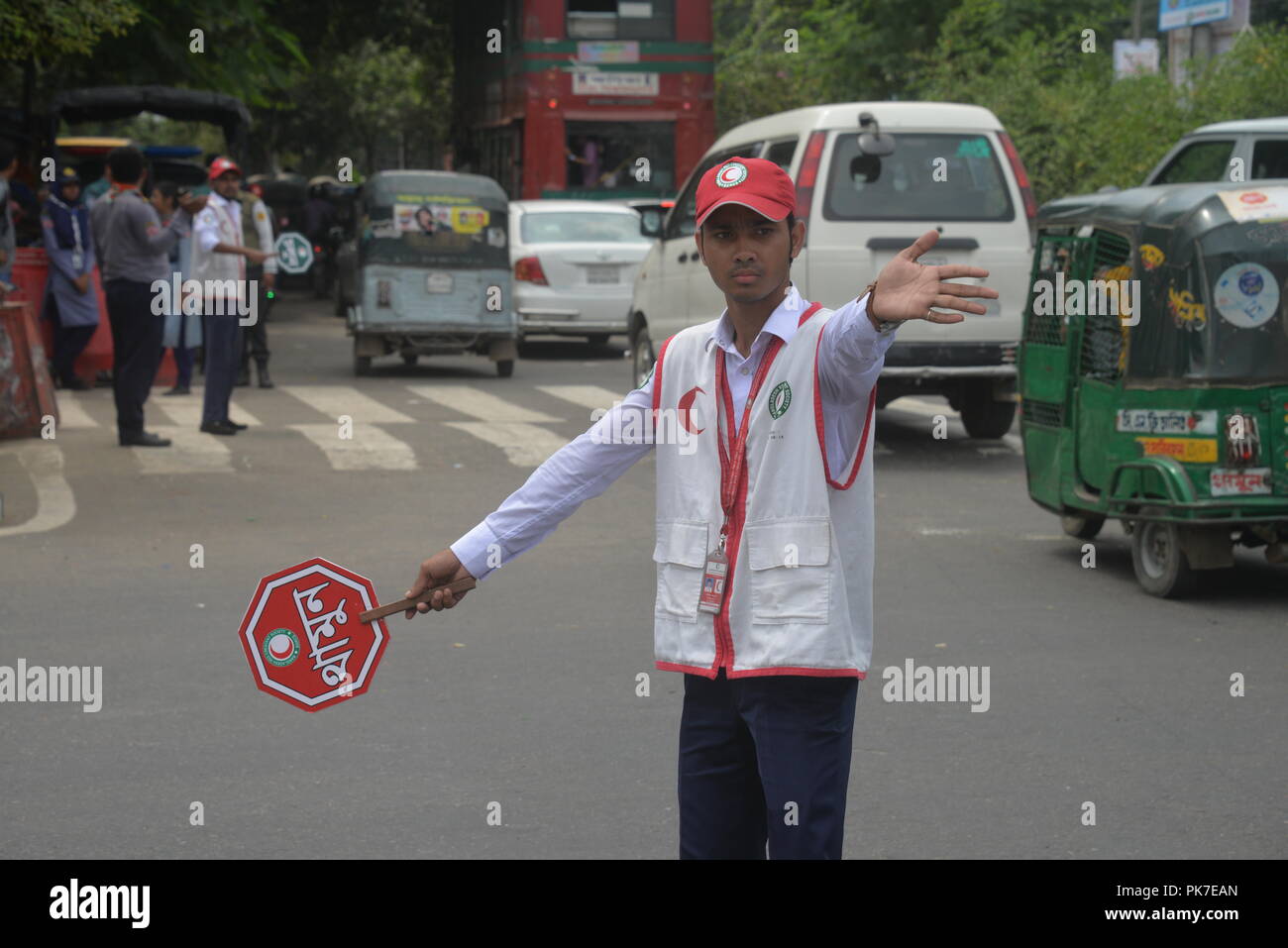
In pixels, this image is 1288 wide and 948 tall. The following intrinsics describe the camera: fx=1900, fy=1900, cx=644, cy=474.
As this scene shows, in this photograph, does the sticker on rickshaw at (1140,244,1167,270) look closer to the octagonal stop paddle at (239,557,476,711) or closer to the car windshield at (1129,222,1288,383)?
the car windshield at (1129,222,1288,383)

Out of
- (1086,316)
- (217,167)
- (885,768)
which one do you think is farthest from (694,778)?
(217,167)

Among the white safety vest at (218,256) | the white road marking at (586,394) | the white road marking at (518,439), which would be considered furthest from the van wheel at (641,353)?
the white safety vest at (218,256)

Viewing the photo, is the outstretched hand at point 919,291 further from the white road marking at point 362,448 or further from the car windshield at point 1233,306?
the white road marking at point 362,448

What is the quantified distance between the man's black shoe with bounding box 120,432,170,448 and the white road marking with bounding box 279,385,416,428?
1.57 m

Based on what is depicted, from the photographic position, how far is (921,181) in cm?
1281

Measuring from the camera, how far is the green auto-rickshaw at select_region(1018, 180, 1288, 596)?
798 centimetres

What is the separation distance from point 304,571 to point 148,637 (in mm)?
4082

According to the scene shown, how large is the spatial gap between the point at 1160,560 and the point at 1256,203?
160 centimetres

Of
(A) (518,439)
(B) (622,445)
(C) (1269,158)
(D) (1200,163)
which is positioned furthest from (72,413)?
(B) (622,445)

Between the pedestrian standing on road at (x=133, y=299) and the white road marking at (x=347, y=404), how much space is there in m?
1.70

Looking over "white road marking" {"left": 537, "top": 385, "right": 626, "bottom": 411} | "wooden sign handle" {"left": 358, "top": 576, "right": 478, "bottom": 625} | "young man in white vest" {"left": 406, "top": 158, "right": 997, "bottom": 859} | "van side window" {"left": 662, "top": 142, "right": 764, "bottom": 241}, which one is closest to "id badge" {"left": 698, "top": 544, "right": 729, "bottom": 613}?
"young man in white vest" {"left": 406, "top": 158, "right": 997, "bottom": 859}

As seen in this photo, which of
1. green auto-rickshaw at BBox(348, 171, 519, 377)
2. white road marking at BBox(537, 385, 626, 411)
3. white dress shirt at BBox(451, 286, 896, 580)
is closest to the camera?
white dress shirt at BBox(451, 286, 896, 580)

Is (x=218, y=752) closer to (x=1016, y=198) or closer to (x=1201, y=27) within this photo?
(x=1016, y=198)

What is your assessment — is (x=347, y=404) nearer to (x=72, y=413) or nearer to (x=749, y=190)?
(x=72, y=413)
